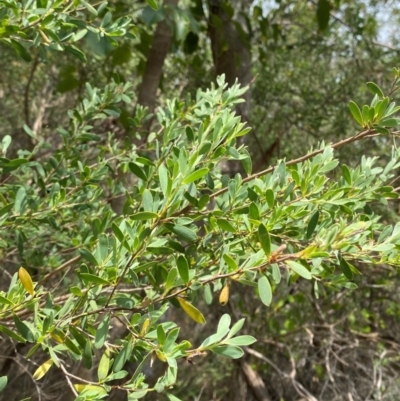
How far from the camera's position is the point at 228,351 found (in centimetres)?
55

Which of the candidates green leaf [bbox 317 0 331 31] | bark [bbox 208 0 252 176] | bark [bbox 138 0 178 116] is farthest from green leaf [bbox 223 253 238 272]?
green leaf [bbox 317 0 331 31]

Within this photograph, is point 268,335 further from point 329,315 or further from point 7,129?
point 7,129

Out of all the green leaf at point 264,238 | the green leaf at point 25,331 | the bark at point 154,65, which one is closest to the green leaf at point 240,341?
the green leaf at point 264,238

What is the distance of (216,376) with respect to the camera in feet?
9.14

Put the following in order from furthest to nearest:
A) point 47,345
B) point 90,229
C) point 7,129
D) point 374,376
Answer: point 7,129 → point 374,376 → point 90,229 → point 47,345

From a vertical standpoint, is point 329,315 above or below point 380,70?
below

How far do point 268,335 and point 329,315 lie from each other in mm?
368

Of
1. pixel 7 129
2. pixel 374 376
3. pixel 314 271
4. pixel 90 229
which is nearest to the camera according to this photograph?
pixel 314 271

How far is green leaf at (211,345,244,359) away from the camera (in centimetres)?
54

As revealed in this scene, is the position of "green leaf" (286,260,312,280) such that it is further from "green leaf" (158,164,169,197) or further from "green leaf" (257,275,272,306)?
"green leaf" (158,164,169,197)

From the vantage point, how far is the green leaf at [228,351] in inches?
21.4

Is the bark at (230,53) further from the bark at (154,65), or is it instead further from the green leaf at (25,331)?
the green leaf at (25,331)

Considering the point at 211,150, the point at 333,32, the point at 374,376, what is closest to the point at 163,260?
the point at 211,150

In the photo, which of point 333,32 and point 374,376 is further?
point 333,32
